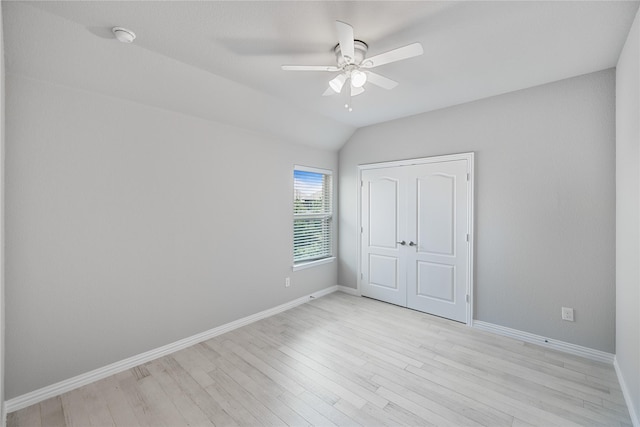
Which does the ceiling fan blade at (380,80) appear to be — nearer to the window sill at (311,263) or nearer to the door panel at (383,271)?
the door panel at (383,271)

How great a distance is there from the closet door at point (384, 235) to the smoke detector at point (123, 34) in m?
3.15

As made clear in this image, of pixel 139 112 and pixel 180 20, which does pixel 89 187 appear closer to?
pixel 139 112

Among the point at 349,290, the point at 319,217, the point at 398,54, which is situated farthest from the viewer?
the point at 349,290

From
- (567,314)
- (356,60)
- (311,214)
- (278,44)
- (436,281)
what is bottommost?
(567,314)

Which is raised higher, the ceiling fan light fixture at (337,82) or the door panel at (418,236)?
the ceiling fan light fixture at (337,82)

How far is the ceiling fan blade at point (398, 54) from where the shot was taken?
5.51 feet

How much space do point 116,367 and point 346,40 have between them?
3.16 meters

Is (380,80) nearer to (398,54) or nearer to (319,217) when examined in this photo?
(398,54)

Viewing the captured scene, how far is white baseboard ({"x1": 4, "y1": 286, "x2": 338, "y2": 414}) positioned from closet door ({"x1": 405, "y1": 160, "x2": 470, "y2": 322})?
2.07 m

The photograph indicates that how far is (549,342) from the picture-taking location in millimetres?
2775

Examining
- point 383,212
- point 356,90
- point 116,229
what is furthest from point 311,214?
point 116,229

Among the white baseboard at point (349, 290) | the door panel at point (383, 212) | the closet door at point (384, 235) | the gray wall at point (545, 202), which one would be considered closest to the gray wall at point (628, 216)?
the gray wall at point (545, 202)

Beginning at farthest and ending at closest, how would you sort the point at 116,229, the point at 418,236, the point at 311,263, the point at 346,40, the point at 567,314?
the point at 311,263
the point at 418,236
the point at 567,314
the point at 116,229
the point at 346,40

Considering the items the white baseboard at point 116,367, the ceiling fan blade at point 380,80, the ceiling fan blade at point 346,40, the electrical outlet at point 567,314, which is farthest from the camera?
the electrical outlet at point 567,314
